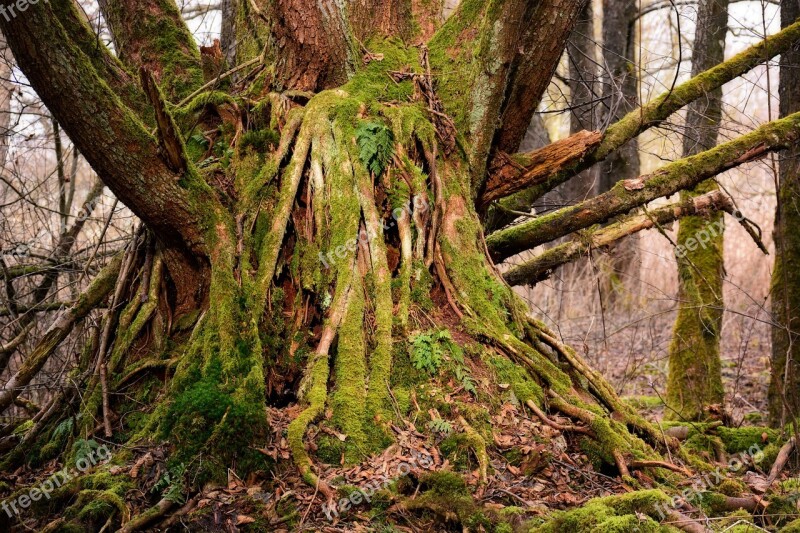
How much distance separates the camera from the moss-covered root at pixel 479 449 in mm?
3695

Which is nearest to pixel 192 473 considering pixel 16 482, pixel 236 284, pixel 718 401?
pixel 236 284

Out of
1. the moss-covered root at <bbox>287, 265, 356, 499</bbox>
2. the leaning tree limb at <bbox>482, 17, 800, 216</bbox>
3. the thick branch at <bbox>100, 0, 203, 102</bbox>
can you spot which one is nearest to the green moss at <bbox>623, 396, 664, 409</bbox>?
the leaning tree limb at <bbox>482, 17, 800, 216</bbox>

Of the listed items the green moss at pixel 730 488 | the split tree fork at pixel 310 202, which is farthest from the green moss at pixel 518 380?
the green moss at pixel 730 488

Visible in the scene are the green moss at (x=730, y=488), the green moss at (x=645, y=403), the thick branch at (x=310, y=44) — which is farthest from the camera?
the green moss at (x=645, y=403)

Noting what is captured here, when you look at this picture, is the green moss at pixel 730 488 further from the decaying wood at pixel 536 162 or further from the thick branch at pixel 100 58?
the thick branch at pixel 100 58

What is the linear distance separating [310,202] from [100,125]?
1.52m

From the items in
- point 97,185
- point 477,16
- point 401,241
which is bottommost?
point 401,241

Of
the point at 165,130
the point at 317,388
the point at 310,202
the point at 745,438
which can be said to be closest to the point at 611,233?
the point at 745,438

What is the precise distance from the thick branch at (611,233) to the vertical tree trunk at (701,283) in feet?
3.79

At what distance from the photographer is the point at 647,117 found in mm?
6059

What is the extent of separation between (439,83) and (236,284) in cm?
234

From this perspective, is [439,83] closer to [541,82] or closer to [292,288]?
[541,82]

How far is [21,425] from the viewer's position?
16.9ft

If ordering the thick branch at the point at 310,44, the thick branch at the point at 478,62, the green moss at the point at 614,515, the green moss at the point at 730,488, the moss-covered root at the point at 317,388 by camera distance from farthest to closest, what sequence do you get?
the thick branch at the point at 310,44, the thick branch at the point at 478,62, the green moss at the point at 730,488, the moss-covered root at the point at 317,388, the green moss at the point at 614,515
